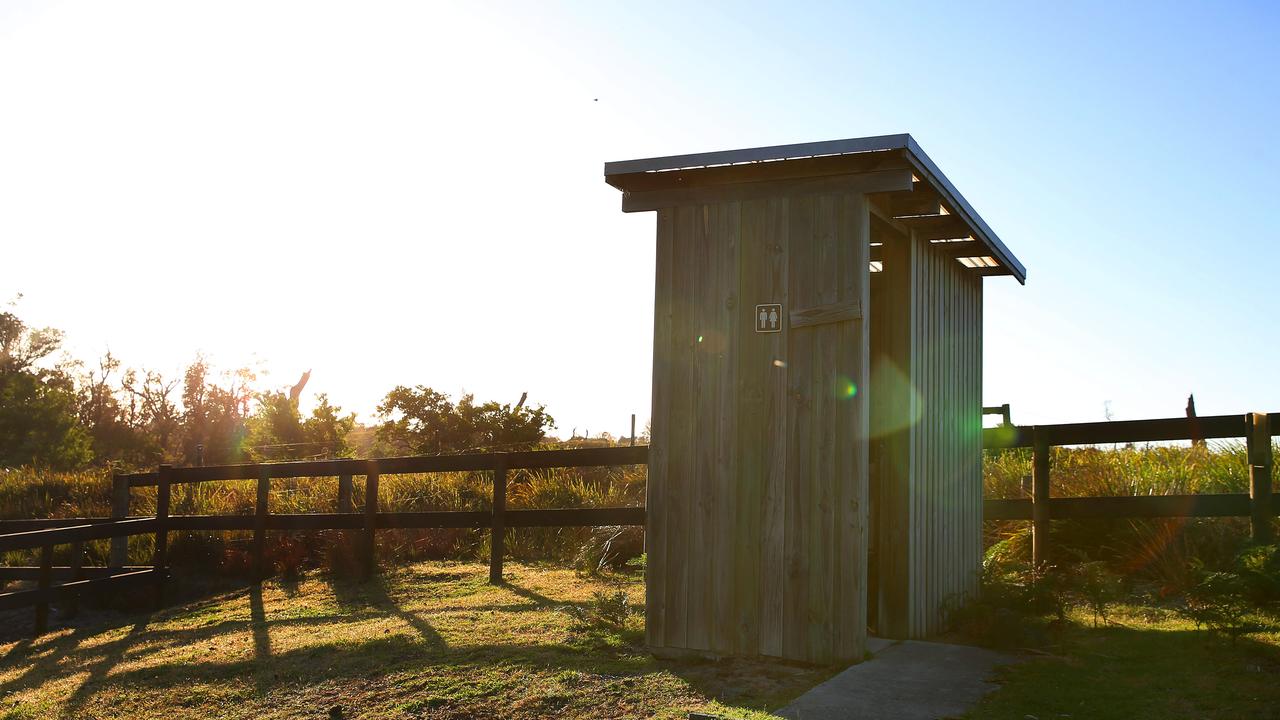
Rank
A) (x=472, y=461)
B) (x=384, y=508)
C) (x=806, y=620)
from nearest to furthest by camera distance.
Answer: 1. (x=806, y=620)
2. (x=472, y=461)
3. (x=384, y=508)

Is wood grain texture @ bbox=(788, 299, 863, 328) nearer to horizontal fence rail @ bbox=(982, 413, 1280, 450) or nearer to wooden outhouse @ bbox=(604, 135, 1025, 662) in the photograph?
wooden outhouse @ bbox=(604, 135, 1025, 662)

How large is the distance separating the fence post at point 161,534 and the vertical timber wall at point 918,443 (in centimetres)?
767

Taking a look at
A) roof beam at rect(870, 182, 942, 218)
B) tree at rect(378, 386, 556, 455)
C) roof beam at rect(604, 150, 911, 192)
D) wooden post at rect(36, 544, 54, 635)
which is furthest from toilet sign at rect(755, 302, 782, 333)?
tree at rect(378, 386, 556, 455)

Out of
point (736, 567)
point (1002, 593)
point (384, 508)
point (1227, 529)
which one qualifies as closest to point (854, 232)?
point (736, 567)

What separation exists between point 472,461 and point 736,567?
442cm

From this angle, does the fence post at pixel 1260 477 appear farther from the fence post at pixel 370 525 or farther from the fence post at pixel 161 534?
the fence post at pixel 161 534

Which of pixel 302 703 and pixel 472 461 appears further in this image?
pixel 472 461

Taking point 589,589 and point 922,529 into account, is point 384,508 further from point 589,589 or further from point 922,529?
point 922,529

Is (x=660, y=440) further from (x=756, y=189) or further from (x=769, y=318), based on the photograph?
(x=756, y=189)

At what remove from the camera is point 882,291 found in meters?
6.75

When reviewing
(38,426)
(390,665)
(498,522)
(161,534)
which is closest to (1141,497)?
(498,522)

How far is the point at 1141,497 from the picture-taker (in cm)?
754

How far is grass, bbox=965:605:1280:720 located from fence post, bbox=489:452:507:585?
16.4ft

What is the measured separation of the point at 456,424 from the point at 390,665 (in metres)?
14.1
